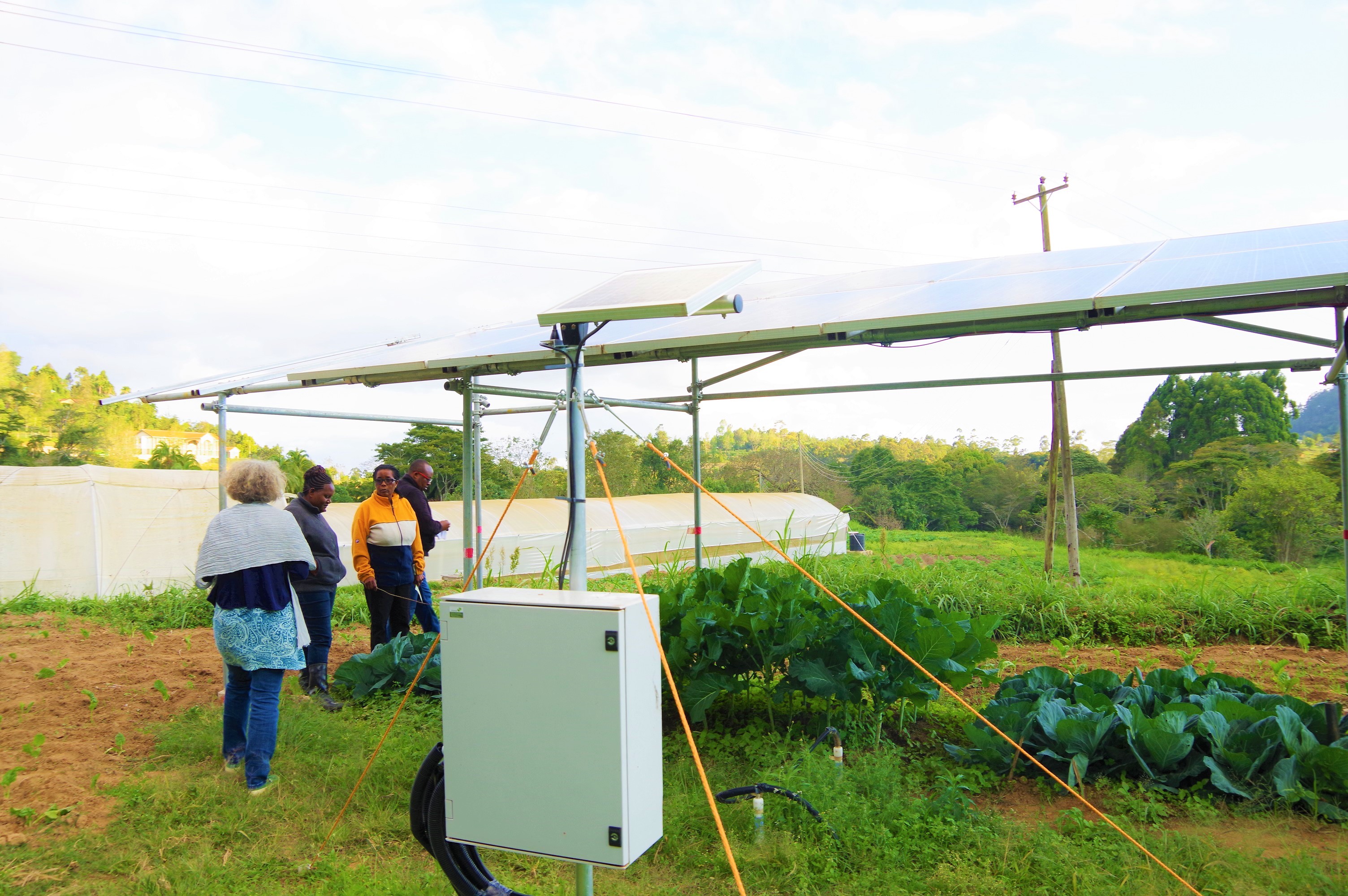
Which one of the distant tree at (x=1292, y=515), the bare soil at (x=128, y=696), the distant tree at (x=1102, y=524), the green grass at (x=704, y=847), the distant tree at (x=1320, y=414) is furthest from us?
the distant tree at (x=1320, y=414)

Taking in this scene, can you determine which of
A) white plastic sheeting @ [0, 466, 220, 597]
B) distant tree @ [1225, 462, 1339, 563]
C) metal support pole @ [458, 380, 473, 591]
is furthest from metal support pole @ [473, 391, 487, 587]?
distant tree @ [1225, 462, 1339, 563]

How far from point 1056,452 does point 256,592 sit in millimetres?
11182

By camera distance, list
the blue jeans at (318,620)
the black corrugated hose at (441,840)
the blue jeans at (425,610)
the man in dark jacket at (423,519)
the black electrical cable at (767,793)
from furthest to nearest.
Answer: the blue jeans at (425,610), the man in dark jacket at (423,519), the blue jeans at (318,620), the black electrical cable at (767,793), the black corrugated hose at (441,840)

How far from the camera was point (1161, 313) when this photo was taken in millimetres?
3543

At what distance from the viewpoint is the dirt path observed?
11.8 feet

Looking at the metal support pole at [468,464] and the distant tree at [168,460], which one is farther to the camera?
the distant tree at [168,460]

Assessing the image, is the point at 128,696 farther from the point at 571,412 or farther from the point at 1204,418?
the point at 1204,418

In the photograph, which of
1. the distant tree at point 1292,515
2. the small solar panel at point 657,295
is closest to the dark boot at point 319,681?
the small solar panel at point 657,295

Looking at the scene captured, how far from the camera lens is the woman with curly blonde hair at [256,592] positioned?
3.49 meters

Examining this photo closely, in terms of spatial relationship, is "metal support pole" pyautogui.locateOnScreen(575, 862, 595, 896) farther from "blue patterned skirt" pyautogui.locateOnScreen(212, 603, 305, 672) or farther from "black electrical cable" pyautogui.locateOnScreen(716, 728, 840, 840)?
"blue patterned skirt" pyautogui.locateOnScreen(212, 603, 305, 672)

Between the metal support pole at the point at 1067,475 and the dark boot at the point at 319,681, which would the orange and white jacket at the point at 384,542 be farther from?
the metal support pole at the point at 1067,475

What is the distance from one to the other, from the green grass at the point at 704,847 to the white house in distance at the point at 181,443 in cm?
1888

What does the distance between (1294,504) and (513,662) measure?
1614 cm

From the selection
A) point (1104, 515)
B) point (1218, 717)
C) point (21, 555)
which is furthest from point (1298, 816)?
point (1104, 515)
